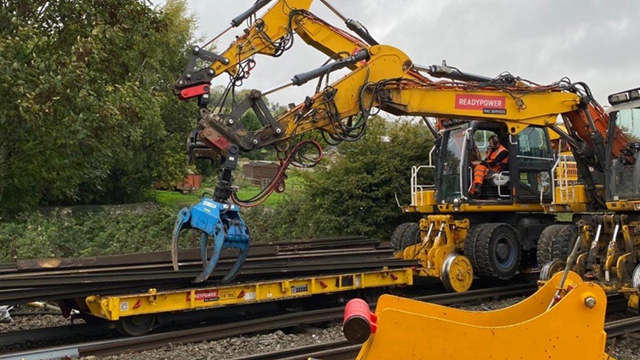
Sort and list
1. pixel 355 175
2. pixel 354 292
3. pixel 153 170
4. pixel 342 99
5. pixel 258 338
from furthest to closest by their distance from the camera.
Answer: pixel 153 170, pixel 355 175, pixel 354 292, pixel 342 99, pixel 258 338

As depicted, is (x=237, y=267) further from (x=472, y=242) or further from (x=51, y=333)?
(x=472, y=242)

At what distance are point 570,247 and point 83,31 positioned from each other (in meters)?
10.4

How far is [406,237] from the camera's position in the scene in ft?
39.0

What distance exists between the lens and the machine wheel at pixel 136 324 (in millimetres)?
7570

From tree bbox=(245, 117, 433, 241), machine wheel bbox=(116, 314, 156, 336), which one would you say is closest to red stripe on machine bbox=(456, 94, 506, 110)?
machine wheel bbox=(116, 314, 156, 336)

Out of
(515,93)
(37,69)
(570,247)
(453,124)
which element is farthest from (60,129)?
(570,247)

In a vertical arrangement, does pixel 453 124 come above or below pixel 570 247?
above

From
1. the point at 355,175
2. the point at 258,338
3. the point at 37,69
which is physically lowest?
the point at 258,338

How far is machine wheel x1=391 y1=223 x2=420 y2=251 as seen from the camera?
38.7 feet

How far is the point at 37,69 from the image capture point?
11.1 metres

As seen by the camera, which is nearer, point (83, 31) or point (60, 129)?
point (60, 129)

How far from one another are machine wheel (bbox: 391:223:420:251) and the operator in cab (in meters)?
1.60

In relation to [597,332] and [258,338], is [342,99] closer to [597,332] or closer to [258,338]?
[258,338]

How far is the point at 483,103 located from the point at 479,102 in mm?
68
